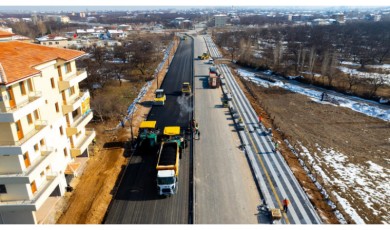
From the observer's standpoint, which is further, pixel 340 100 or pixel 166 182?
pixel 340 100

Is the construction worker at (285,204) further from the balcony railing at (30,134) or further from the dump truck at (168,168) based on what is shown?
the balcony railing at (30,134)

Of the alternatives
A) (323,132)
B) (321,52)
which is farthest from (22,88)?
(321,52)

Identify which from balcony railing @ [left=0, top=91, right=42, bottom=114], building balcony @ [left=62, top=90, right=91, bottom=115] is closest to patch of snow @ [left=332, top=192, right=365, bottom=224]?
building balcony @ [left=62, top=90, right=91, bottom=115]

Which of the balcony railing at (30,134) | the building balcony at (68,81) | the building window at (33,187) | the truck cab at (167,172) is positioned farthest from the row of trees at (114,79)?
the building window at (33,187)

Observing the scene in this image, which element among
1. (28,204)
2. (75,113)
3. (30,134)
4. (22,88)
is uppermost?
(22,88)

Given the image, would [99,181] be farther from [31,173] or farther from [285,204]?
[285,204]

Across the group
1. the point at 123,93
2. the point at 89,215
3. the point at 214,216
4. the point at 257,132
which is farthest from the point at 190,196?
the point at 123,93

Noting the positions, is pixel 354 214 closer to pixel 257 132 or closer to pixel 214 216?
pixel 214 216
